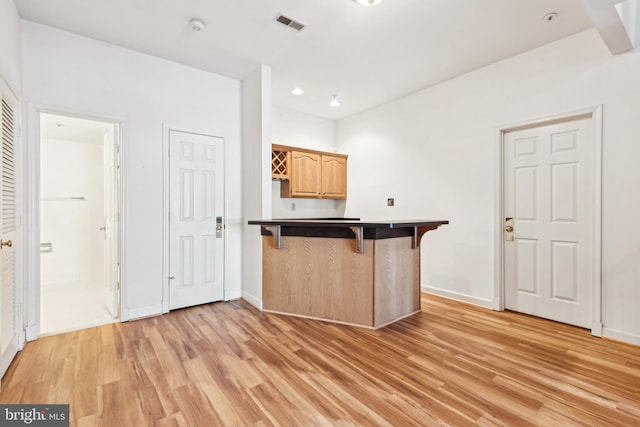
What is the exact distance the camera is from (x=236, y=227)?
3857 mm

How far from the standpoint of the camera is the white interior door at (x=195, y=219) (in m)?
3.40

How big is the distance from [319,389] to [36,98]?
3426 millimetres

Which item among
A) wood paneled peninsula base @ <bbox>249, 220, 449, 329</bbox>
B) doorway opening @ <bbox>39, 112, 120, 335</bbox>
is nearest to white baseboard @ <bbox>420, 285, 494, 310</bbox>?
wood paneled peninsula base @ <bbox>249, 220, 449, 329</bbox>

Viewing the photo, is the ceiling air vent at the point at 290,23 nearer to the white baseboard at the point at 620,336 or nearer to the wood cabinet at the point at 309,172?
the wood cabinet at the point at 309,172

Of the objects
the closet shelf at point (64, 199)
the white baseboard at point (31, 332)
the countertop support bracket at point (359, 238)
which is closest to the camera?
the white baseboard at point (31, 332)

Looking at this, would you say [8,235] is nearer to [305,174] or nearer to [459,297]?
[305,174]

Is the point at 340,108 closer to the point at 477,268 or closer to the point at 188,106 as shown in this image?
the point at 188,106

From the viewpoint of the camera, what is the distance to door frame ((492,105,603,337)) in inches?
106

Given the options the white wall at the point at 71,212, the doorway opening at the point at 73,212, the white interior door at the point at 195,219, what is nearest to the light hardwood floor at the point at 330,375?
the white interior door at the point at 195,219

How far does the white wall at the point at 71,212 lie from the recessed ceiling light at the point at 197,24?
338 centimetres

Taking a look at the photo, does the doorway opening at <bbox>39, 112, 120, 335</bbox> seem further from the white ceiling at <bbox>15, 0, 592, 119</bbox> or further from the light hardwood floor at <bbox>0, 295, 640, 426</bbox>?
the light hardwood floor at <bbox>0, 295, 640, 426</bbox>

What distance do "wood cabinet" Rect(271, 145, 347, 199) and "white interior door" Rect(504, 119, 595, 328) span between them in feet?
8.61

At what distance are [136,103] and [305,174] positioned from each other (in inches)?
98.8

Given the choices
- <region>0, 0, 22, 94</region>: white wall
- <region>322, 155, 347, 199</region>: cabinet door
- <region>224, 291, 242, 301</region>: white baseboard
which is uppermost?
<region>0, 0, 22, 94</region>: white wall
